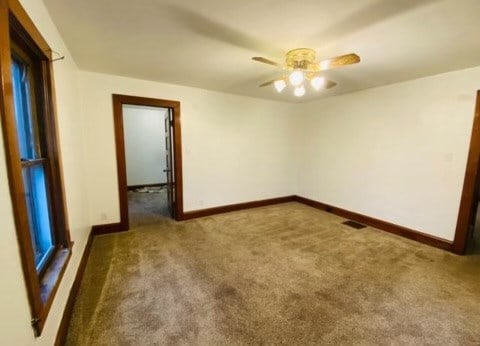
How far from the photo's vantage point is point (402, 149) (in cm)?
329

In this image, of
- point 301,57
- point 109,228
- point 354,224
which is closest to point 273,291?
point 301,57

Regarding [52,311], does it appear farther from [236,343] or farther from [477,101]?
[477,101]

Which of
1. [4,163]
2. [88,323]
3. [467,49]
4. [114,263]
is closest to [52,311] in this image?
[88,323]

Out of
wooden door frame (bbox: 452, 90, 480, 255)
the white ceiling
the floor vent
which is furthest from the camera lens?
the floor vent

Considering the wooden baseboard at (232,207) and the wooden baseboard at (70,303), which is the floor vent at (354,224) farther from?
the wooden baseboard at (70,303)

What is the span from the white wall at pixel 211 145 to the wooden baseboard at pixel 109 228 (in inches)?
2.8

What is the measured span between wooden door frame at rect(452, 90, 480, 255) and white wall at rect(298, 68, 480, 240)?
0.20 feet

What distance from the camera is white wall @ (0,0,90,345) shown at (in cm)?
89

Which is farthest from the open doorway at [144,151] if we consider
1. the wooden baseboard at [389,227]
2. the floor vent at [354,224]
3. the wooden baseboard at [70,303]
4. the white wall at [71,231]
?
the floor vent at [354,224]

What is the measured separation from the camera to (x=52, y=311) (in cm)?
138

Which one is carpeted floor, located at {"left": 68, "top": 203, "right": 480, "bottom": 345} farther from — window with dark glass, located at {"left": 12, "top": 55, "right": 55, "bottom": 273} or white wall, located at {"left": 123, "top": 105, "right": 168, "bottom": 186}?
white wall, located at {"left": 123, "top": 105, "right": 168, "bottom": 186}

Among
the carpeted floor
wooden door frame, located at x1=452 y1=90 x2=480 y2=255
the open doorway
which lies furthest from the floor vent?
the open doorway

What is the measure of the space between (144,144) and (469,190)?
22.2 ft

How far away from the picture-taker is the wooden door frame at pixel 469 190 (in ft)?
8.62
